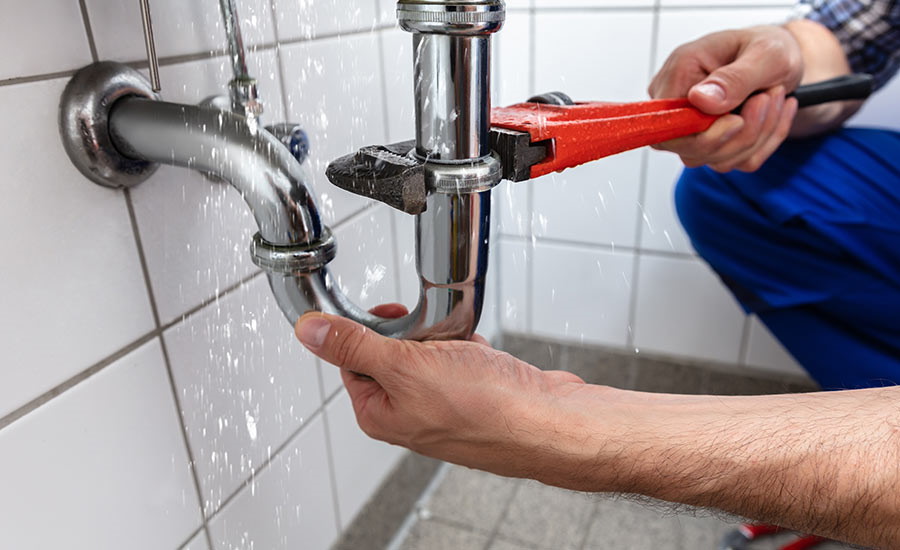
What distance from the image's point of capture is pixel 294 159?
350mm

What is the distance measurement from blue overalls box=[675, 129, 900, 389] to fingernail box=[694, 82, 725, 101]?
0.22m

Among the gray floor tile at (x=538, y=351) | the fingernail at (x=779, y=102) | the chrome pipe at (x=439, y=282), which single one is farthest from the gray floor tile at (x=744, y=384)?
the chrome pipe at (x=439, y=282)

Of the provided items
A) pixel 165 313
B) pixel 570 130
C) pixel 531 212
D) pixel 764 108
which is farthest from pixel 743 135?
pixel 165 313

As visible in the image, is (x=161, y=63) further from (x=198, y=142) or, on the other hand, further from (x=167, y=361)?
(x=167, y=361)

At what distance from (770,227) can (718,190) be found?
0.08 m

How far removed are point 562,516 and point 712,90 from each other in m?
0.60

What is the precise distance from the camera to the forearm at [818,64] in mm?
715

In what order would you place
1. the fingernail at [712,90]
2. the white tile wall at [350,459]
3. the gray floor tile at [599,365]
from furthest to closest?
the gray floor tile at [599,365]
the white tile wall at [350,459]
the fingernail at [712,90]

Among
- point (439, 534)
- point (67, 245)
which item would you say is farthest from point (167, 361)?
point (439, 534)

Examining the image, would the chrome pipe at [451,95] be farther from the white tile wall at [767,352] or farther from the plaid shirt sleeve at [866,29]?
the white tile wall at [767,352]

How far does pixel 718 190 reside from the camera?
77 cm

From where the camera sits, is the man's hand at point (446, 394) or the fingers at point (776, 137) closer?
the man's hand at point (446, 394)

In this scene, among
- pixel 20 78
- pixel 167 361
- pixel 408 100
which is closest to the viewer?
pixel 20 78

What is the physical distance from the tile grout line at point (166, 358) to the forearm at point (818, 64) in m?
0.67
